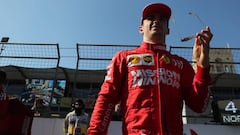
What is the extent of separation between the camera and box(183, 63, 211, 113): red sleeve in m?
1.80

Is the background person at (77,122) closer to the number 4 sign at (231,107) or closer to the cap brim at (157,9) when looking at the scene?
the number 4 sign at (231,107)

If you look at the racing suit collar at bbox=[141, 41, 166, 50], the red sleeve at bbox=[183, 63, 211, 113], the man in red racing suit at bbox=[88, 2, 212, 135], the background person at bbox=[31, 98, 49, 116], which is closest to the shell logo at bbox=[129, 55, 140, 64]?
the man in red racing suit at bbox=[88, 2, 212, 135]

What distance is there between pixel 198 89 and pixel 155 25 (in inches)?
20.9

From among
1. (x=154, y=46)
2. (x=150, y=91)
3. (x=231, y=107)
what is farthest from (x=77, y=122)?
(x=150, y=91)

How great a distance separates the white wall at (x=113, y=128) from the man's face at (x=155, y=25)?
3.80 meters

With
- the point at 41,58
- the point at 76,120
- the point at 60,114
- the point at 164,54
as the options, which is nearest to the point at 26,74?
the point at 41,58

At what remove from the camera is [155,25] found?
→ 6.68ft

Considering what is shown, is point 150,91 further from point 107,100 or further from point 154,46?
point 154,46

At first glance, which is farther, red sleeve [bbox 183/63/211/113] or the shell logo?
the shell logo

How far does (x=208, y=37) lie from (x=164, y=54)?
1.03ft

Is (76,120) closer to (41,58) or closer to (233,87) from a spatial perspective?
(41,58)

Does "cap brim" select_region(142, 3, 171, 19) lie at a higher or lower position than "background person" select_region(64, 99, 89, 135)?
higher

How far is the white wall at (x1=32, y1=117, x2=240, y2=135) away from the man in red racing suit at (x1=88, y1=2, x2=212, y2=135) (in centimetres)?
383

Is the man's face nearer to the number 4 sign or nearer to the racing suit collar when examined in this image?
the racing suit collar
